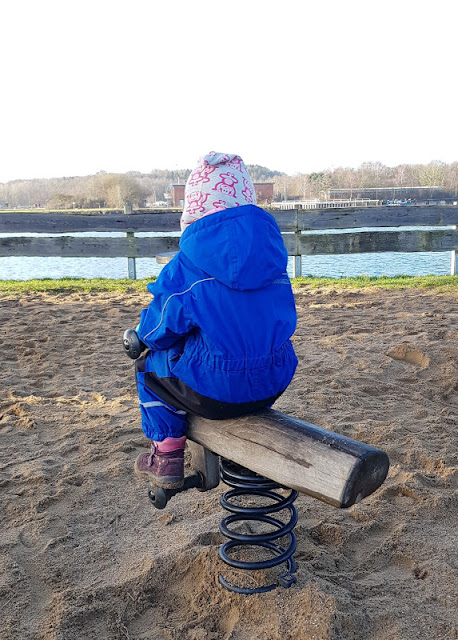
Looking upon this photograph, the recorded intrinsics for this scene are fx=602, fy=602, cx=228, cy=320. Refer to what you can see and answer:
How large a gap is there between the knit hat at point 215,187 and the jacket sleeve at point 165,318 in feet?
0.94

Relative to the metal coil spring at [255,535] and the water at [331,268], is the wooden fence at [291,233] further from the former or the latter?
the metal coil spring at [255,535]

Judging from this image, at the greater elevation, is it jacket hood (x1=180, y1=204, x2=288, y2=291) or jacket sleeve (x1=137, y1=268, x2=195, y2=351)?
jacket hood (x1=180, y1=204, x2=288, y2=291)

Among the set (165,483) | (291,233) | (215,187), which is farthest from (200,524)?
(291,233)

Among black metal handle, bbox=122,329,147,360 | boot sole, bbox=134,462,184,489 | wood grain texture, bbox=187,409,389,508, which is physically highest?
black metal handle, bbox=122,329,147,360

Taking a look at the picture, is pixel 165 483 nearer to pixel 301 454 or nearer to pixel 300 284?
pixel 301 454

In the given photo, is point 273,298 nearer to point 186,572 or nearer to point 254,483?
point 254,483

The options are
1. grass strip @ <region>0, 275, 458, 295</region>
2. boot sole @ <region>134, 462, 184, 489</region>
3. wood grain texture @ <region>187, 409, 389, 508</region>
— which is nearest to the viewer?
wood grain texture @ <region>187, 409, 389, 508</region>

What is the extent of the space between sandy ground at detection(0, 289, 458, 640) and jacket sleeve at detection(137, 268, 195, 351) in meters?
0.97

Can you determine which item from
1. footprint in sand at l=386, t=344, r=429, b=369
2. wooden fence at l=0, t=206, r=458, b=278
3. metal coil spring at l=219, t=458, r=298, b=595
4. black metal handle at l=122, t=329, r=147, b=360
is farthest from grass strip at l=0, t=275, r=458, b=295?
black metal handle at l=122, t=329, r=147, b=360

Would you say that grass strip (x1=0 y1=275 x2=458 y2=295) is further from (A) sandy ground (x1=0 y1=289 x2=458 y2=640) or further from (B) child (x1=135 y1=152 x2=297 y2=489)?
(B) child (x1=135 y1=152 x2=297 y2=489)

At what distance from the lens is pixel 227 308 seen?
2.08m

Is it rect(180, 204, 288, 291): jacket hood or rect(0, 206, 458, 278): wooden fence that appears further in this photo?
rect(0, 206, 458, 278): wooden fence

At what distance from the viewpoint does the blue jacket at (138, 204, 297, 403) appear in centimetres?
206

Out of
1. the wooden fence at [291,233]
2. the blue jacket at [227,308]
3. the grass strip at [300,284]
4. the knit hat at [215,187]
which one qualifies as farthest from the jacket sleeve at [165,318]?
the wooden fence at [291,233]
